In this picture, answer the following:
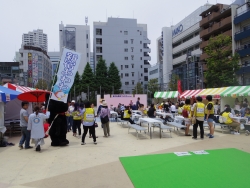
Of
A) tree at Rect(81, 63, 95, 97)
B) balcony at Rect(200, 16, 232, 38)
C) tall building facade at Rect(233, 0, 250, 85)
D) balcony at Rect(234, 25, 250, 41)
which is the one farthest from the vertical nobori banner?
tree at Rect(81, 63, 95, 97)

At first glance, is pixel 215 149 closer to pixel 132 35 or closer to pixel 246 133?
pixel 246 133

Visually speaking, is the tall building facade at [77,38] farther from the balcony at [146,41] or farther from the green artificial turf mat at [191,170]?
the green artificial turf mat at [191,170]

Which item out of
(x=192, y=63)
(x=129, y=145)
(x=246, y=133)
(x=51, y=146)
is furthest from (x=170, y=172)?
(x=192, y=63)

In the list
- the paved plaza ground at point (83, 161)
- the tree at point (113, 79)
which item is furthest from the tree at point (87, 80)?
the paved plaza ground at point (83, 161)

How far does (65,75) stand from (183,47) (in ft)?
153

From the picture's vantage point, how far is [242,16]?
32.3m

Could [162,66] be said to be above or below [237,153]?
above

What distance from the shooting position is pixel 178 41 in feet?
180

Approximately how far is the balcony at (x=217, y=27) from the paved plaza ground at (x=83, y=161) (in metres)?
31.0

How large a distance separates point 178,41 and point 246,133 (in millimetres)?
47177

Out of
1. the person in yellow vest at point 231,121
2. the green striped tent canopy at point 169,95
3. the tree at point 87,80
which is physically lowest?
the person in yellow vest at point 231,121

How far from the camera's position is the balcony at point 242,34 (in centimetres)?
3152

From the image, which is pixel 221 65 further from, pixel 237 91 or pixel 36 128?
pixel 36 128

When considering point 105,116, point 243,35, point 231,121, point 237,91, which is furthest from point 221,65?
point 105,116
